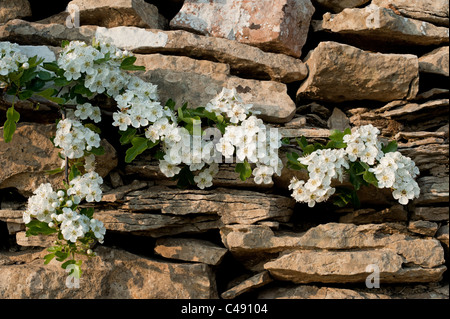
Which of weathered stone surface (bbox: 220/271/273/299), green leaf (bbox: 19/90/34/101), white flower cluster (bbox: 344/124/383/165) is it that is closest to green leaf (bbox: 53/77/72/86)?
green leaf (bbox: 19/90/34/101)

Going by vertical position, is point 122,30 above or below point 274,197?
above

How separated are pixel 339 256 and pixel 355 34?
6.96ft

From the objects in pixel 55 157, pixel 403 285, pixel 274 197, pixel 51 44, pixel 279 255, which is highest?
pixel 51 44

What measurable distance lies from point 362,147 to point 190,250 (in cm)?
152

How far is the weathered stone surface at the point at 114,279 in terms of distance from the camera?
136 inches

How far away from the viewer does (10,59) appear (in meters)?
3.46

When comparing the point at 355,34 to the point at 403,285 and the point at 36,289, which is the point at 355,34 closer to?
the point at 403,285

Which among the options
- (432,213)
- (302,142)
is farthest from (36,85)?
(432,213)

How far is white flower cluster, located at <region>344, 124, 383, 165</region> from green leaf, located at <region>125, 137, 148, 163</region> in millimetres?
1494

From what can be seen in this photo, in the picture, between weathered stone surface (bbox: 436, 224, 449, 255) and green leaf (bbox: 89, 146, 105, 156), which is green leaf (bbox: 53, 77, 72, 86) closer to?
green leaf (bbox: 89, 146, 105, 156)

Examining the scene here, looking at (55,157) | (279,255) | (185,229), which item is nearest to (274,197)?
(279,255)

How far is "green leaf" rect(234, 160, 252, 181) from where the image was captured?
358 cm

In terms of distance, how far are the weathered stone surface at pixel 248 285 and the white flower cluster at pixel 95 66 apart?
1753 millimetres

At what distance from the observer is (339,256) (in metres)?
3.63
